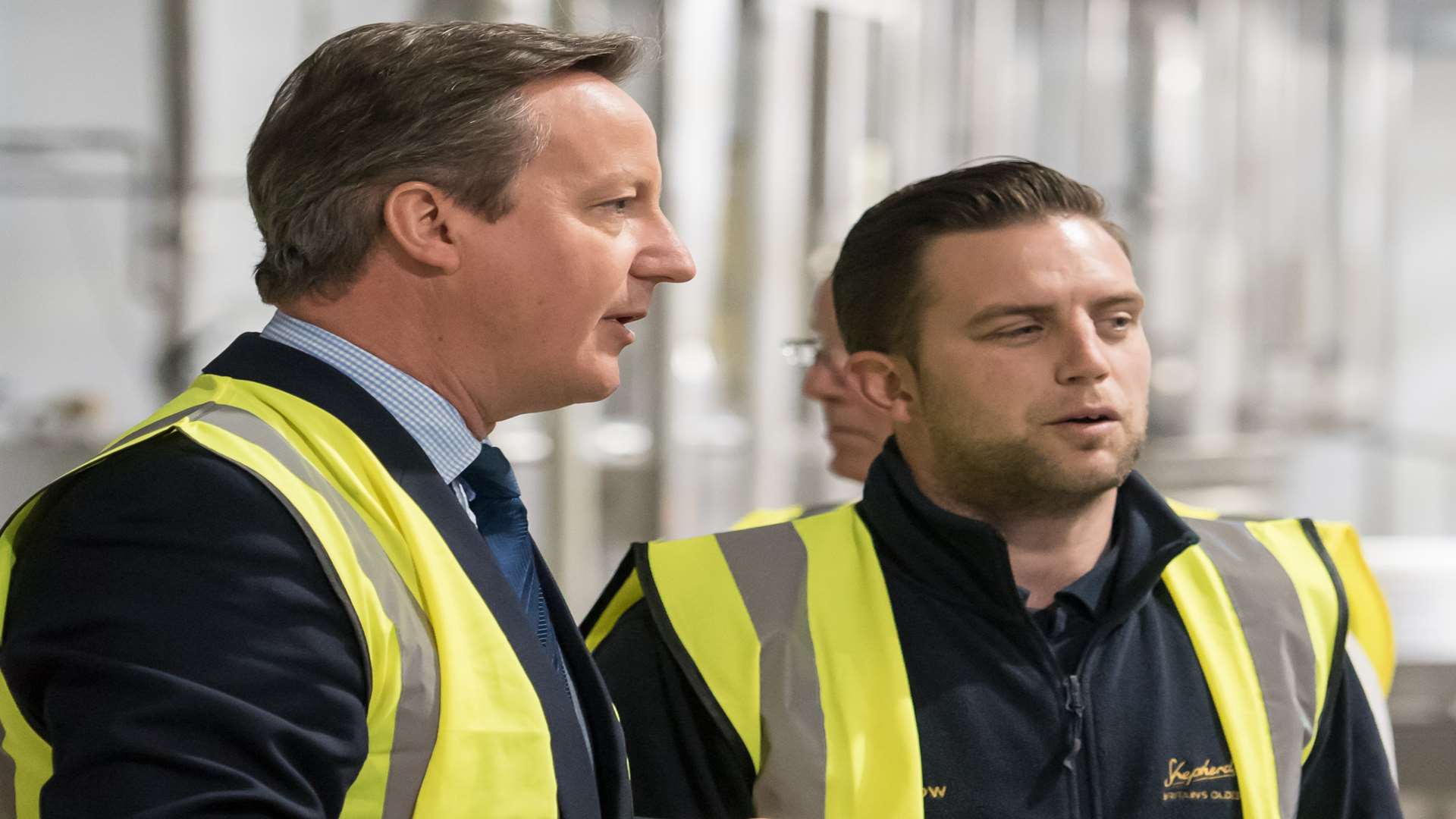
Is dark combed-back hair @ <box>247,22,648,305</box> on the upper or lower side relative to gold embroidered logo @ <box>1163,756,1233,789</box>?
upper

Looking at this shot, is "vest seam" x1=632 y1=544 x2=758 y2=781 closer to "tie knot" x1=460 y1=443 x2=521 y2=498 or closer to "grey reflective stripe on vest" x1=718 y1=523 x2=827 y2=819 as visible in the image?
"grey reflective stripe on vest" x1=718 y1=523 x2=827 y2=819

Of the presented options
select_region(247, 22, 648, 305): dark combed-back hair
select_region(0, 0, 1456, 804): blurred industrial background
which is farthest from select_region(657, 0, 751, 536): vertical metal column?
select_region(247, 22, 648, 305): dark combed-back hair

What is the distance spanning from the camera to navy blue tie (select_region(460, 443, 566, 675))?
1.12 metres

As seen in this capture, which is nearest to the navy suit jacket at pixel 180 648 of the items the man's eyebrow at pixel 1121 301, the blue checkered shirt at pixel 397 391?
the blue checkered shirt at pixel 397 391

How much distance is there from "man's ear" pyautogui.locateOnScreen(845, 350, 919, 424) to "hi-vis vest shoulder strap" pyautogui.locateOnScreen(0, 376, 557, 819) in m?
0.59

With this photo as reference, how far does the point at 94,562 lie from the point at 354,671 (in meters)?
0.16

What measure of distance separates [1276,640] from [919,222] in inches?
20.9

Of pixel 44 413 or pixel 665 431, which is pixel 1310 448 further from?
pixel 44 413

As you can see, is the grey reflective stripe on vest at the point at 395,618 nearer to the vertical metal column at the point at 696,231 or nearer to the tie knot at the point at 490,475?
the tie knot at the point at 490,475

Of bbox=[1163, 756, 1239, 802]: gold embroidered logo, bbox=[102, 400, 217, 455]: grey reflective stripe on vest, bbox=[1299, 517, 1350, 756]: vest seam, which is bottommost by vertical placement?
bbox=[1163, 756, 1239, 802]: gold embroidered logo

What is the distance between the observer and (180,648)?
2.54ft

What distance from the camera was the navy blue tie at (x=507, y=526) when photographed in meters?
1.12

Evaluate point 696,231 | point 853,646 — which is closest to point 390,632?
point 853,646

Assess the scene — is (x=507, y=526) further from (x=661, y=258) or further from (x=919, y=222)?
(x=919, y=222)
